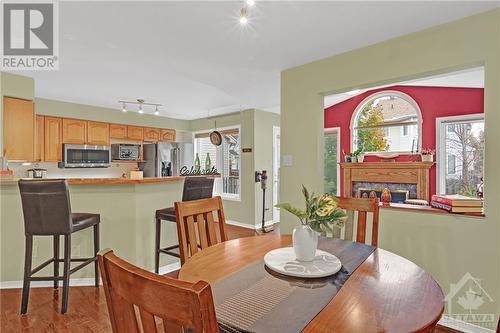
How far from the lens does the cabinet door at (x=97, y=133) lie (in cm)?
509

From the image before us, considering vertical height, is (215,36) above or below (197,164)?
above

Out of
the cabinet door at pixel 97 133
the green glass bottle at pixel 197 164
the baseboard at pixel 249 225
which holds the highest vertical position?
the cabinet door at pixel 97 133

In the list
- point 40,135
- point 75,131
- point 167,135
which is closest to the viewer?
point 40,135

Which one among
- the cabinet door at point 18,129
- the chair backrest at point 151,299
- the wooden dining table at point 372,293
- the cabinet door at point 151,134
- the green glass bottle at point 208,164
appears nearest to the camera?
the chair backrest at point 151,299

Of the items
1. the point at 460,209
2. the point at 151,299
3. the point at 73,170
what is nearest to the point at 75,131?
the point at 73,170

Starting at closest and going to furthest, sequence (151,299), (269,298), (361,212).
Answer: (151,299)
(269,298)
(361,212)

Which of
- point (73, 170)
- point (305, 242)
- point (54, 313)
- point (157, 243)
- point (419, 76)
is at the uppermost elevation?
point (419, 76)

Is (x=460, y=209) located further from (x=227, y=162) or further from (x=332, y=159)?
(x=227, y=162)

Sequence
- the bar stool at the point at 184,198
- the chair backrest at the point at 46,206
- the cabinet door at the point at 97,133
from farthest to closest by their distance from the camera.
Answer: the cabinet door at the point at 97,133
the bar stool at the point at 184,198
the chair backrest at the point at 46,206

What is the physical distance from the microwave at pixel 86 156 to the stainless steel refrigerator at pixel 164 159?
29.8 inches

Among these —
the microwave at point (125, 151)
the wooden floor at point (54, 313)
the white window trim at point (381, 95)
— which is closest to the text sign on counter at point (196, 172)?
the microwave at point (125, 151)

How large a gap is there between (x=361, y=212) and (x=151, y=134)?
517cm

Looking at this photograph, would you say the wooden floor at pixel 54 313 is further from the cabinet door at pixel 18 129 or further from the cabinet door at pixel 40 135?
the cabinet door at pixel 40 135

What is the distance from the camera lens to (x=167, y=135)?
6266 mm
